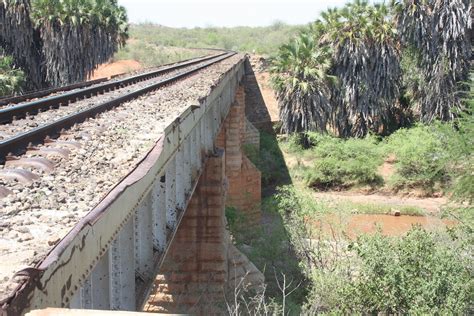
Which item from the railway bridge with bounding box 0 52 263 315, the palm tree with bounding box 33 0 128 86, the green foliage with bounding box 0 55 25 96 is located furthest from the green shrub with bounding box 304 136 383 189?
the railway bridge with bounding box 0 52 263 315

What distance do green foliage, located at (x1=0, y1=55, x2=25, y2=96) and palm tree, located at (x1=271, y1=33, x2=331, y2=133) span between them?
53.6 ft

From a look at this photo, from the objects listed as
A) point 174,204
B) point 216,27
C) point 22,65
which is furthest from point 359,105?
point 216,27

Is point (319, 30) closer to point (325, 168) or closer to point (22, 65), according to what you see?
point (325, 168)

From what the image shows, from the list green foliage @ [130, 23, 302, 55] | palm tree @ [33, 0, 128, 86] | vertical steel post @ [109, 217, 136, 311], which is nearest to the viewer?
vertical steel post @ [109, 217, 136, 311]

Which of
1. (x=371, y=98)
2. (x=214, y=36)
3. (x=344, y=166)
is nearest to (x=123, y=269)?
(x=344, y=166)

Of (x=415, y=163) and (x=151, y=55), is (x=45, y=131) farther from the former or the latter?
(x=151, y=55)

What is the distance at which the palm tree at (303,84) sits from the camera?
1405 inches

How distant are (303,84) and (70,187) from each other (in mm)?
31306

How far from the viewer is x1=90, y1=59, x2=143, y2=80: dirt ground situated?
5271 centimetres

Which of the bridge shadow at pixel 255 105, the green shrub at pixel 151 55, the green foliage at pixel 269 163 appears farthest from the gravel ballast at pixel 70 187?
the green shrub at pixel 151 55

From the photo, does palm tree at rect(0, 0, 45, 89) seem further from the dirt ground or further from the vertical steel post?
the vertical steel post

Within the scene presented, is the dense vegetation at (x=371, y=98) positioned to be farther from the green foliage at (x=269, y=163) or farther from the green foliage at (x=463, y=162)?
the green foliage at (x=463, y=162)

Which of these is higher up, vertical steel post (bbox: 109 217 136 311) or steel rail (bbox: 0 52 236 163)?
steel rail (bbox: 0 52 236 163)

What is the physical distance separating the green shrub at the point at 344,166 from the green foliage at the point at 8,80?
53.7ft
